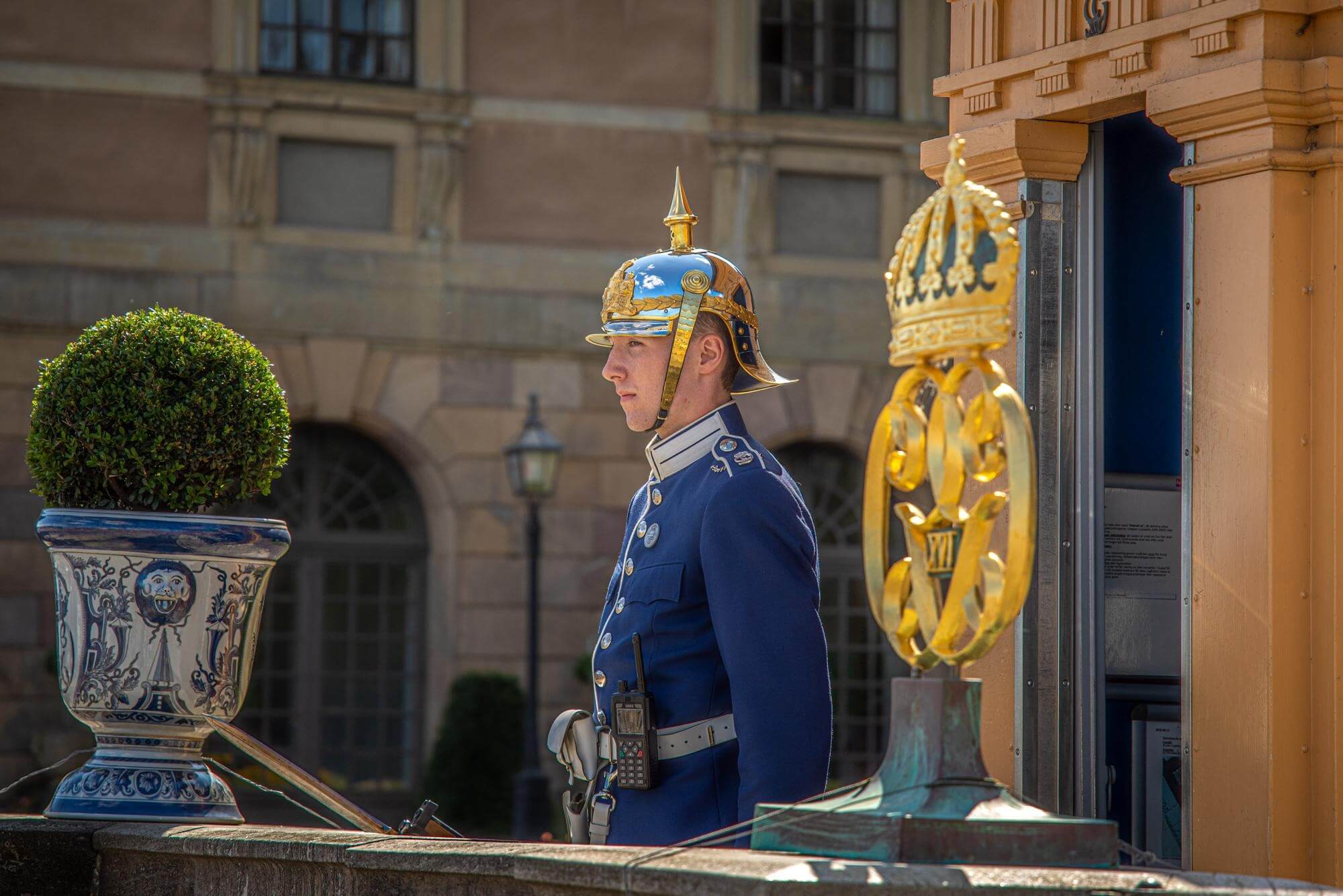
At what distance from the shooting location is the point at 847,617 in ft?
53.2

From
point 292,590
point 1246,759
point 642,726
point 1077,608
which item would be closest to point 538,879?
point 642,726

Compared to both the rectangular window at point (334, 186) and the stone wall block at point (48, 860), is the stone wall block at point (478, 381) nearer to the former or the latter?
the rectangular window at point (334, 186)

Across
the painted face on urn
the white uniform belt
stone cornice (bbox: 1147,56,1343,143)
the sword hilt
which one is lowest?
the sword hilt

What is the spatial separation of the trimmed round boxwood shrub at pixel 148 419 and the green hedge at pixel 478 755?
963 centimetres

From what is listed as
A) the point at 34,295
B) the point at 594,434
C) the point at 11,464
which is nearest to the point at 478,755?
the point at 594,434

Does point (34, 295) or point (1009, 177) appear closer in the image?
point (1009, 177)

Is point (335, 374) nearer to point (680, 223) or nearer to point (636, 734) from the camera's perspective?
point (680, 223)

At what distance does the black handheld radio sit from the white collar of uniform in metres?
0.39

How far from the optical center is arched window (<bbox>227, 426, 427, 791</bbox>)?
15297 mm

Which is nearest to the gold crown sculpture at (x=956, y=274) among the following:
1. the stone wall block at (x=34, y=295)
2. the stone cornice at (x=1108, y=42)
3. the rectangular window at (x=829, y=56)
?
the stone cornice at (x=1108, y=42)

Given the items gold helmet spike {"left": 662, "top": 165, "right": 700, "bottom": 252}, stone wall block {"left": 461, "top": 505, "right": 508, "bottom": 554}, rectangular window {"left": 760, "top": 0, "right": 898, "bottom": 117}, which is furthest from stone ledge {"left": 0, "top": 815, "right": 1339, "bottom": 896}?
rectangular window {"left": 760, "top": 0, "right": 898, "bottom": 117}

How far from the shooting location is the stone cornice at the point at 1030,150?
495 centimetres

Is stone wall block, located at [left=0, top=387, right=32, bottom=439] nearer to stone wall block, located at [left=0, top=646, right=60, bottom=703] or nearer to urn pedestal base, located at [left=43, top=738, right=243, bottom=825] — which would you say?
stone wall block, located at [left=0, top=646, right=60, bottom=703]

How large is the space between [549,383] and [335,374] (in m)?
1.58
